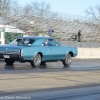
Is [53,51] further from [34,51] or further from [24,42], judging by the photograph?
[24,42]

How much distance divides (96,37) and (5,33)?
22.2 m

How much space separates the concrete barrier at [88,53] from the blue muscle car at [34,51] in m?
11.8

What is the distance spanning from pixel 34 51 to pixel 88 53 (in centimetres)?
1641

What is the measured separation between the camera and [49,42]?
20078mm

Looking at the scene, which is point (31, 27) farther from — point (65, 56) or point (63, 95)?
point (63, 95)

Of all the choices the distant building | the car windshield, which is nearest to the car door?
the car windshield

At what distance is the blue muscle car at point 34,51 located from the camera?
17992 millimetres

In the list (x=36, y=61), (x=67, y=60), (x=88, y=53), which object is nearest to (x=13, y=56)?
(x=36, y=61)

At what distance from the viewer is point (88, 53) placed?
3434 centimetres

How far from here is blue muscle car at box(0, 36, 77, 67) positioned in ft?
59.0

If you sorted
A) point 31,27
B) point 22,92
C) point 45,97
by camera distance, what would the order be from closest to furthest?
point 45,97, point 22,92, point 31,27

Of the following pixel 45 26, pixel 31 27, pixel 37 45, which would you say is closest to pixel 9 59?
pixel 37 45

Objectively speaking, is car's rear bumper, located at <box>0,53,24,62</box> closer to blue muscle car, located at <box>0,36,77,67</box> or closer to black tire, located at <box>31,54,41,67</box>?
blue muscle car, located at <box>0,36,77,67</box>

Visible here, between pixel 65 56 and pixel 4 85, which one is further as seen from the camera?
pixel 65 56
